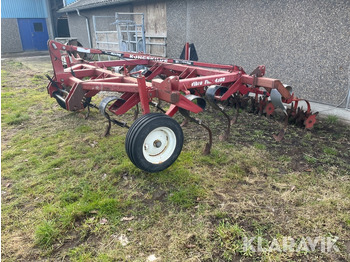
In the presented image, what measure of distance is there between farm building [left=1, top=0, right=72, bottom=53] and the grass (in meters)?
20.2

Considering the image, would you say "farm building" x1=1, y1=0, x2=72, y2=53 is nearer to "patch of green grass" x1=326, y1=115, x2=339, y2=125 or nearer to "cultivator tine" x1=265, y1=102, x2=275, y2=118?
"cultivator tine" x1=265, y1=102, x2=275, y2=118

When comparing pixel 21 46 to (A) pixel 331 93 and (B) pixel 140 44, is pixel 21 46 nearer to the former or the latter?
(B) pixel 140 44

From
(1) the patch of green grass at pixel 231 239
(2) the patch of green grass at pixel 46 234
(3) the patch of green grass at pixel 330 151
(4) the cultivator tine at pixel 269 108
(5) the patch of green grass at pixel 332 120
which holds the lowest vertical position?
(2) the patch of green grass at pixel 46 234

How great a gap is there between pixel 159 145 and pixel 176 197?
62 cm

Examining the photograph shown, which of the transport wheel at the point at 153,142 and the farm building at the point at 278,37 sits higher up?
the farm building at the point at 278,37

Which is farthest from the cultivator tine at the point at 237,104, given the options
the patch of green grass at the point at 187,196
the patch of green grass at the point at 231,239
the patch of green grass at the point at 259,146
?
the patch of green grass at the point at 231,239

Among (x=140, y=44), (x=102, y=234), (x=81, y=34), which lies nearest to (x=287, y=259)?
(x=102, y=234)

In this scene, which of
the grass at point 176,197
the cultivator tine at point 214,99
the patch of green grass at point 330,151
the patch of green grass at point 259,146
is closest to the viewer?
the grass at point 176,197

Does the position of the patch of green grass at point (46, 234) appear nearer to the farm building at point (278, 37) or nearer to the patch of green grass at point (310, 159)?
the patch of green grass at point (310, 159)

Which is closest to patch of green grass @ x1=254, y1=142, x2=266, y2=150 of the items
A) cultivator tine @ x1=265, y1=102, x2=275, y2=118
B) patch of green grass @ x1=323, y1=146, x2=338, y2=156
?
patch of green grass @ x1=323, y1=146, x2=338, y2=156

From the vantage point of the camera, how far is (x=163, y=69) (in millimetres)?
5293

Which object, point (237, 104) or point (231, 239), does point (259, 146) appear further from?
point (231, 239)

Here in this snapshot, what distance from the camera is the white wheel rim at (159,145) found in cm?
296

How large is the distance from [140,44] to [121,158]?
787 cm
